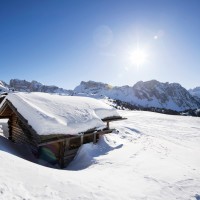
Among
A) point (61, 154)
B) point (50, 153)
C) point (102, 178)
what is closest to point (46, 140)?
point (61, 154)

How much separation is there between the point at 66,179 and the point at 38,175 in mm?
1046

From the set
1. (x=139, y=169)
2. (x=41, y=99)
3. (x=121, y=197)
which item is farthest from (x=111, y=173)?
(x=41, y=99)

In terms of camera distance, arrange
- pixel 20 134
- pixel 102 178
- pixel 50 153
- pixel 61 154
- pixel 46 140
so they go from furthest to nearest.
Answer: pixel 20 134, pixel 50 153, pixel 61 154, pixel 46 140, pixel 102 178

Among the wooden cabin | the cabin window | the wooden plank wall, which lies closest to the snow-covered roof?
the wooden cabin

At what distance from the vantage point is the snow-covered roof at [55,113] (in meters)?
11.8

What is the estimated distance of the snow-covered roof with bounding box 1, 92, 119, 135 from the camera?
1176 cm

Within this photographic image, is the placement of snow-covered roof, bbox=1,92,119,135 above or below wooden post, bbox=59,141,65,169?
above

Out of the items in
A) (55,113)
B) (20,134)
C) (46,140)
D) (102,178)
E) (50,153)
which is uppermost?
(55,113)

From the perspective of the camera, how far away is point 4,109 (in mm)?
14875

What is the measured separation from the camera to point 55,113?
1327cm

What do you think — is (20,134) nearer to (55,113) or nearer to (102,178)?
(55,113)

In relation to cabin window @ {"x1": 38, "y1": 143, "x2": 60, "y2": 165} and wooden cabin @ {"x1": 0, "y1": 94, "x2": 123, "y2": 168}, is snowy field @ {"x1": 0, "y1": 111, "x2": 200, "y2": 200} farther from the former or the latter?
cabin window @ {"x1": 38, "y1": 143, "x2": 60, "y2": 165}

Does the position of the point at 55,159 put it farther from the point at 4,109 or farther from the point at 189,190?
the point at 189,190

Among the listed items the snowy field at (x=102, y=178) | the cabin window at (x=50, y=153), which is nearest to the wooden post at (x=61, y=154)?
the cabin window at (x=50, y=153)
